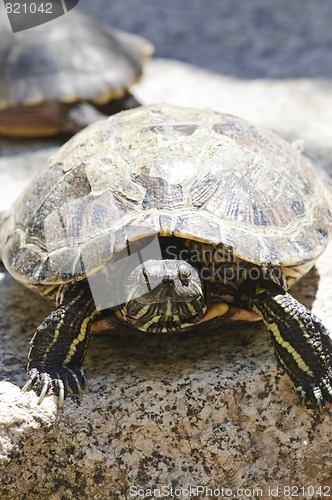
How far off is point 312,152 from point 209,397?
2.45 m

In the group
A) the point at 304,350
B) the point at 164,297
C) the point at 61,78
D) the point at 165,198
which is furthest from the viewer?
the point at 61,78

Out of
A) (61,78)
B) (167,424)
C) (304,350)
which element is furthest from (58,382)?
(61,78)

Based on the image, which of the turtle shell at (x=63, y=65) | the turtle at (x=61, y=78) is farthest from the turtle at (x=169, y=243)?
the turtle shell at (x=63, y=65)

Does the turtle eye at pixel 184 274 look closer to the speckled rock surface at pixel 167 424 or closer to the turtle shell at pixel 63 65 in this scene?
the speckled rock surface at pixel 167 424

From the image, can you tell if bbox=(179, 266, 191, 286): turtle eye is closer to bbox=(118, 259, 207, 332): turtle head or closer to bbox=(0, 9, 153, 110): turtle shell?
bbox=(118, 259, 207, 332): turtle head

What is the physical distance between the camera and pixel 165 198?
2.64 m

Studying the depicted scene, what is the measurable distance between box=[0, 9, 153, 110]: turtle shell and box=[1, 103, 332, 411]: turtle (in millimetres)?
2567

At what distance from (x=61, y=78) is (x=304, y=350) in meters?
3.75

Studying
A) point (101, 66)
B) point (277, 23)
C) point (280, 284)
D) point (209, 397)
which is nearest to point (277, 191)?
point (280, 284)

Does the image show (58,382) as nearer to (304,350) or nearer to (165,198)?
(165,198)

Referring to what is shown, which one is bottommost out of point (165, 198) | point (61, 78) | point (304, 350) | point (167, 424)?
point (61, 78)

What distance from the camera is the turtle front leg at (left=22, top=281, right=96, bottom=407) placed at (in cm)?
252

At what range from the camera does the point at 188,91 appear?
18.6 ft

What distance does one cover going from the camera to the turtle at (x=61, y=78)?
5375 mm
